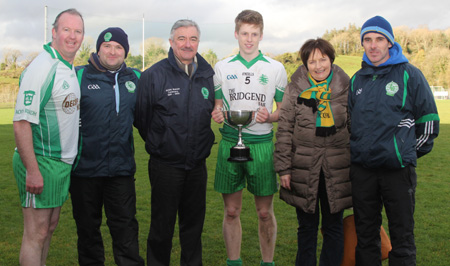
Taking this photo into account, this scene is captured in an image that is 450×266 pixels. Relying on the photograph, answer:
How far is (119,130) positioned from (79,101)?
15.1 inches

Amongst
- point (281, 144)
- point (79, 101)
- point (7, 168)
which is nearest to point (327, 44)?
point (281, 144)

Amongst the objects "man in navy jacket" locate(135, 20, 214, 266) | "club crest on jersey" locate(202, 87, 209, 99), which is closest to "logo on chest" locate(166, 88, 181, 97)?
"man in navy jacket" locate(135, 20, 214, 266)

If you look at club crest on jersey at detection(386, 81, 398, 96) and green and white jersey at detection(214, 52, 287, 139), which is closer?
club crest on jersey at detection(386, 81, 398, 96)

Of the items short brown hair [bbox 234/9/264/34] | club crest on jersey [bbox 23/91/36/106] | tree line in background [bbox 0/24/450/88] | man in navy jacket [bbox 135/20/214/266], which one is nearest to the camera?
club crest on jersey [bbox 23/91/36/106]

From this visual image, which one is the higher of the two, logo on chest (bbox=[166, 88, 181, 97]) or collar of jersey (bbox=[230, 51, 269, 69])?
collar of jersey (bbox=[230, 51, 269, 69])

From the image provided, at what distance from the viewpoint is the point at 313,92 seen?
359 cm

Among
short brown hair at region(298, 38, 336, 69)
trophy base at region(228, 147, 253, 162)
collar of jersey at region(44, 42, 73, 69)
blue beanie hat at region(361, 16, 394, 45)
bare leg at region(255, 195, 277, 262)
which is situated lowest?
bare leg at region(255, 195, 277, 262)

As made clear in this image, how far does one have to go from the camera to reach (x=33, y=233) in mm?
3215

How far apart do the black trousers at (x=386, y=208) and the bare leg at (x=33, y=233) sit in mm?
2292

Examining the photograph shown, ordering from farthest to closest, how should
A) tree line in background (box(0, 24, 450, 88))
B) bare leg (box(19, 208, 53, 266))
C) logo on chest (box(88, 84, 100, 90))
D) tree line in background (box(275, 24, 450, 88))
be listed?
tree line in background (box(275, 24, 450, 88)) → tree line in background (box(0, 24, 450, 88)) → logo on chest (box(88, 84, 100, 90)) → bare leg (box(19, 208, 53, 266))

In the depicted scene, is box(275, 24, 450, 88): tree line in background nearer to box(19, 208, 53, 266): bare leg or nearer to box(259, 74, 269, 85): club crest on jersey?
box(259, 74, 269, 85): club crest on jersey

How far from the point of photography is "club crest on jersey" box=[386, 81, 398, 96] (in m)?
3.26

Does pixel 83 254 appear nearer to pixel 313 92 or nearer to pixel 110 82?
pixel 110 82

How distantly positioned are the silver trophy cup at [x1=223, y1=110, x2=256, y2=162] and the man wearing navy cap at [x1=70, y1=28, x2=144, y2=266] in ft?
2.62
